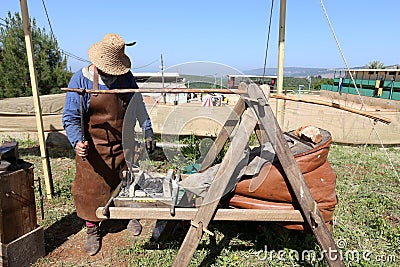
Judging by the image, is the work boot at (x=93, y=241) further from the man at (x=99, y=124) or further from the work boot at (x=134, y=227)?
the work boot at (x=134, y=227)

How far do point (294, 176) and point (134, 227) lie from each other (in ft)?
6.40

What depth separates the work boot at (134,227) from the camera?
10.9ft

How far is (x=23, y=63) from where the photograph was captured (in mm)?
9055

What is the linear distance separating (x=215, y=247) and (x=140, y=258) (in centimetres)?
70

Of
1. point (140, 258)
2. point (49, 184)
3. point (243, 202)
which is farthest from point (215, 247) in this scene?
point (49, 184)

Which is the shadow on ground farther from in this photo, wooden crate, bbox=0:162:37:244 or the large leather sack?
the large leather sack

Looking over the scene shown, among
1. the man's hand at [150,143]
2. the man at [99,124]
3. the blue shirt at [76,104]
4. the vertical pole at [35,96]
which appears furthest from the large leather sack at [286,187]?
the vertical pole at [35,96]

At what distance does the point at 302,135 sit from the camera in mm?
2592

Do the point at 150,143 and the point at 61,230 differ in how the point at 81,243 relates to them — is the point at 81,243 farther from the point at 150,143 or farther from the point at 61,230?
the point at 150,143

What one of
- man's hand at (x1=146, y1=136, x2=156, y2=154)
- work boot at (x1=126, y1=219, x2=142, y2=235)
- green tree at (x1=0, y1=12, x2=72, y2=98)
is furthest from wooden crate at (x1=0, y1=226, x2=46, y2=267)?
green tree at (x1=0, y1=12, x2=72, y2=98)

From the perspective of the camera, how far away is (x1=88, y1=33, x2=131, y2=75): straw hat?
2.59 meters

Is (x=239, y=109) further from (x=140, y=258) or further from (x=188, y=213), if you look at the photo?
(x=140, y=258)

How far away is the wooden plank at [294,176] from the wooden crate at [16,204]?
196 cm
